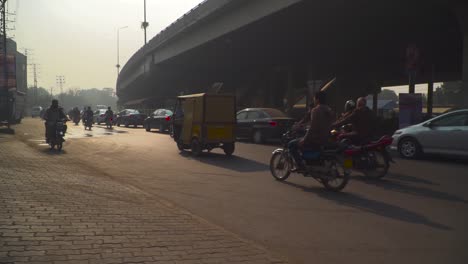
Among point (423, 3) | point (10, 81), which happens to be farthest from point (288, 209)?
point (10, 81)

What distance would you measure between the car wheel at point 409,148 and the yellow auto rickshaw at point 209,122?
5.14 metres

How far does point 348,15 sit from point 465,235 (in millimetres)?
19672

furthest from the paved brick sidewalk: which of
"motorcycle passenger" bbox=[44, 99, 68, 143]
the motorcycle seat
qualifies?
"motorcycle passenger" bbox=[44, 99, 68, 143]

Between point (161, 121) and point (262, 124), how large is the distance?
10106 mm

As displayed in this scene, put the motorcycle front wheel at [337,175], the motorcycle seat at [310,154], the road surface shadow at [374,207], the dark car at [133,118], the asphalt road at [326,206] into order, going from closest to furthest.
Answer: the asphalt road at [326,206] → the road surface shadow at [374,207] → the motorcycle front wheel at [337,175] → the motorcycle seat at [310,154] → the dark car at [133,118]

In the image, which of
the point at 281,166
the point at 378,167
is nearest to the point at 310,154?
the point at 281,166

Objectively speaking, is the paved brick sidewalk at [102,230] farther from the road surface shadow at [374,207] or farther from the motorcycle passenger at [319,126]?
the motorcycle passenger at [319,126]

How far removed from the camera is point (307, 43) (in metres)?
31.9

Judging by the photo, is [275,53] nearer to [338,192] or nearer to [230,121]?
[230,121]

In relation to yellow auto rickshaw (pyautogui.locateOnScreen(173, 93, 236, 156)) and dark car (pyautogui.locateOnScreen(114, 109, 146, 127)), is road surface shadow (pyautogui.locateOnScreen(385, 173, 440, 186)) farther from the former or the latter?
dark car (pyautogui.locateOnScreen(114, 109, 146, 127))

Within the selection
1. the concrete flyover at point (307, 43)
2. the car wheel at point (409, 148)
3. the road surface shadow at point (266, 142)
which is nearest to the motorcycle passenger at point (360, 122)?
the car wheel at point (409, 148)

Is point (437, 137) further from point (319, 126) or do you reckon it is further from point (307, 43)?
point (307, 43)

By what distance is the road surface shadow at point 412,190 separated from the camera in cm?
747

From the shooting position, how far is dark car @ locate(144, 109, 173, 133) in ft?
87.0
